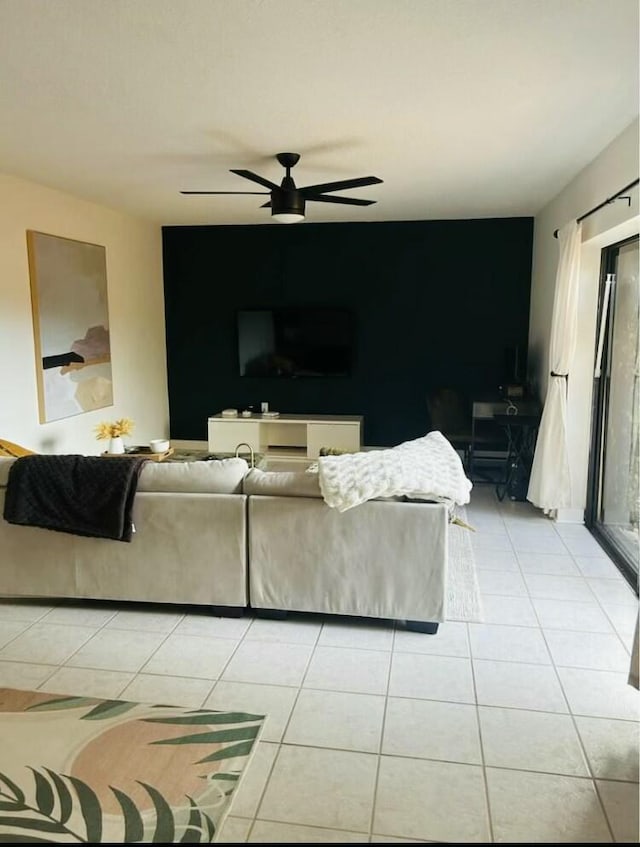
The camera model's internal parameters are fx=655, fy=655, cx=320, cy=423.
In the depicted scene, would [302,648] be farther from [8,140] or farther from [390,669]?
[8,140]

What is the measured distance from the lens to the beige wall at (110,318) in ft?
15.7

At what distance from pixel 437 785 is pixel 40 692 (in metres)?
1.62

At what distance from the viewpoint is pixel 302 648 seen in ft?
10.0

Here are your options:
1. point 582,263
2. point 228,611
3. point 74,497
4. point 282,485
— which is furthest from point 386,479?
point 582,263

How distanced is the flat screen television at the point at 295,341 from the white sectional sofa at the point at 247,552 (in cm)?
387

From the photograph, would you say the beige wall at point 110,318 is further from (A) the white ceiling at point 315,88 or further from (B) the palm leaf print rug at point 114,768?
(B) the palm leaf print rug at point 114,768

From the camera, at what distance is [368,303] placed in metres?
7.05

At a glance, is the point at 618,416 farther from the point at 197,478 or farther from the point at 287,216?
the point at 197,478

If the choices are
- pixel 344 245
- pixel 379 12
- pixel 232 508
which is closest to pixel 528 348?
pixel 344 245

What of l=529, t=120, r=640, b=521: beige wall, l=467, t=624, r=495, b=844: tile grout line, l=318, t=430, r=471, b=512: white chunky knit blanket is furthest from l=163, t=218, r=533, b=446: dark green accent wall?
l=467, t=624, r=495, b=844: tile grout line

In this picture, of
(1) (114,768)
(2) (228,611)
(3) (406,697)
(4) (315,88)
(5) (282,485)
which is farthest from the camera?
(2) (228,611)

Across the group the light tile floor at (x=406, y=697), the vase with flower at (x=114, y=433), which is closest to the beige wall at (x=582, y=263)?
the light tile floor at (x=406, y=697)

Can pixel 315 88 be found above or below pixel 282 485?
above

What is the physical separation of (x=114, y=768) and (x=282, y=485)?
1422mm
